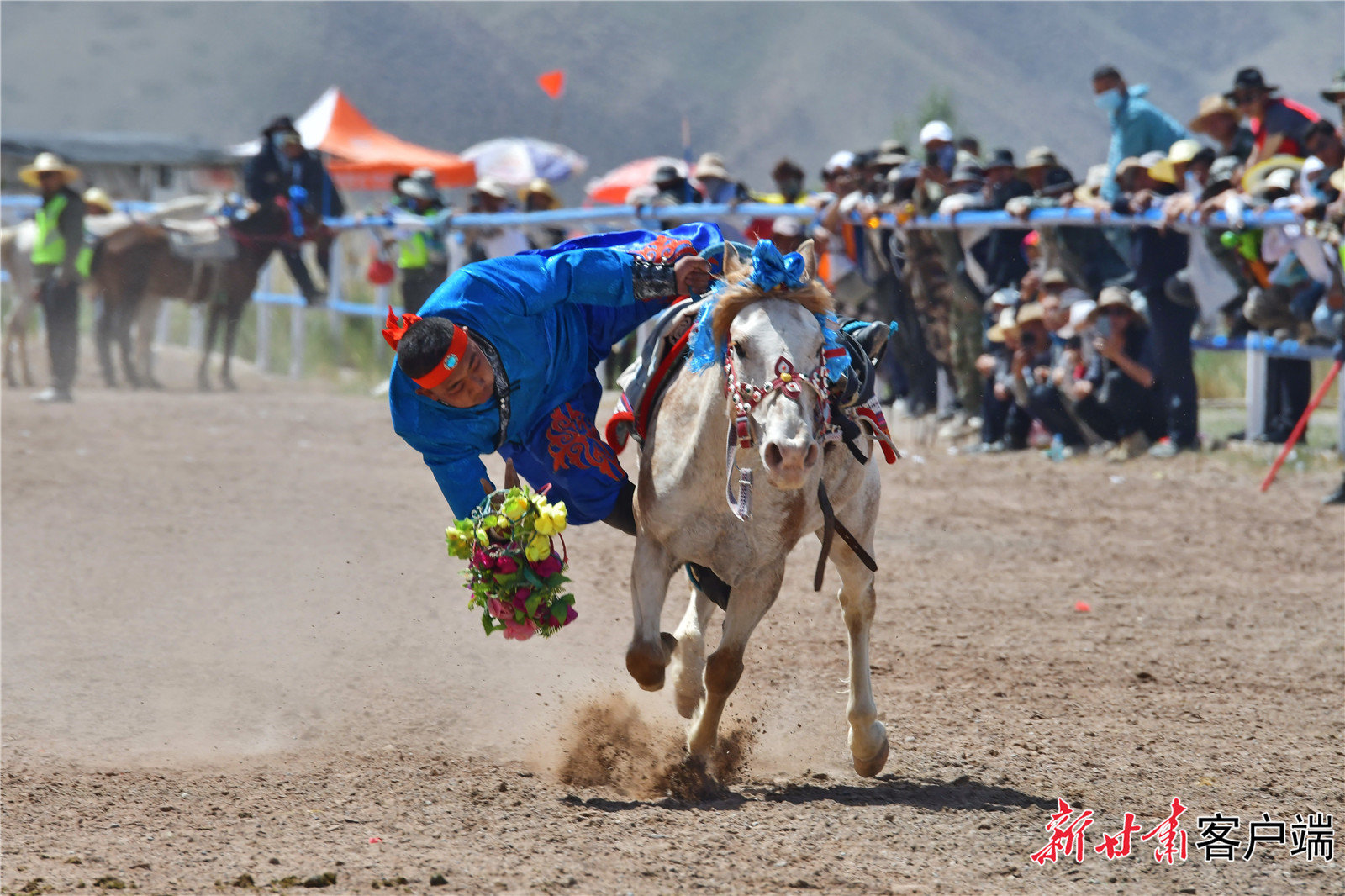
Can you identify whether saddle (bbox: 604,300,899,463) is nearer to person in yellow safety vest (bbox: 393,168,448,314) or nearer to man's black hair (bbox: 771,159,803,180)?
man's black hair (bbox: 771,159,803,180)

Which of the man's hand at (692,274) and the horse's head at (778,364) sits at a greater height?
the man's hand at (692,274)

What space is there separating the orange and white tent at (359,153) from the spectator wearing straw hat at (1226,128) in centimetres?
1677

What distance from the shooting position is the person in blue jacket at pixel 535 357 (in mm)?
4352

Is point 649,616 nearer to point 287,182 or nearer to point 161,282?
point 161,282

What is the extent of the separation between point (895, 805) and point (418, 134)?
5736 centimetres

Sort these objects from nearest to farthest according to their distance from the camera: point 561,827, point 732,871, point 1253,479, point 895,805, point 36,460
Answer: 1. point 732,871
2. point 561,827
3. point 895,805
4. point 1253,479
5. point 36,460

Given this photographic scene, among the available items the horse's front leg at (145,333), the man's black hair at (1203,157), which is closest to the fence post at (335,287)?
the horse's front leg at (145,333)

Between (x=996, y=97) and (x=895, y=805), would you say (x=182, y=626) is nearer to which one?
(x=895, y=805)

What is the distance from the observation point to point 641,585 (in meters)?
4.47

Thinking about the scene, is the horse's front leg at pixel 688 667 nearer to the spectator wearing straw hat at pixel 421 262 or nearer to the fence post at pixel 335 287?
the spectator wearing straw hat at pixel 421 262

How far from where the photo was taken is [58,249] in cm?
1484

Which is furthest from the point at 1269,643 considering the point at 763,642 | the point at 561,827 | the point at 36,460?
the point at 36,460

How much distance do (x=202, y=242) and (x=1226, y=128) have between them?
33.8ft

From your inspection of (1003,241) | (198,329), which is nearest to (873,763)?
(1003,241)
